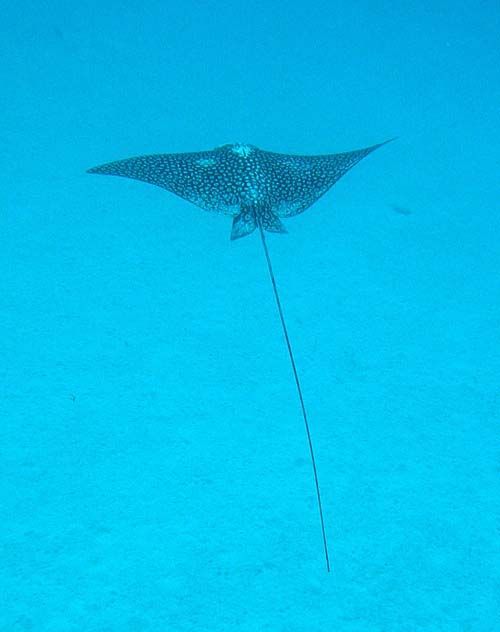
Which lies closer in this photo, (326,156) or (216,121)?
(326,156)

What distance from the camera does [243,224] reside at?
10.4ft

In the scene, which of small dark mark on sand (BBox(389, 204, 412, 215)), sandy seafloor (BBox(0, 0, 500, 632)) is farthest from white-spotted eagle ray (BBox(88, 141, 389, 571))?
small dark mark on sand (BBox(389, 204, 412, 215))

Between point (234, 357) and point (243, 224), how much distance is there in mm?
882

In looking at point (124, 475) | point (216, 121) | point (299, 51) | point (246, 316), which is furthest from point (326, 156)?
point (124, 475)

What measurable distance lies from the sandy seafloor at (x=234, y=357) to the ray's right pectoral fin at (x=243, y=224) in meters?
0.18

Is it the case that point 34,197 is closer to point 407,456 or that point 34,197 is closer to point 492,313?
point 407,456

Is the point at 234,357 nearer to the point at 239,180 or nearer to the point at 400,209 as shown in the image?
the point at 239,180

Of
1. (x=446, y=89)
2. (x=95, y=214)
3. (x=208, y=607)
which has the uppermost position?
(x=446, y=89)

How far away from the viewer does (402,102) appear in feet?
15.1

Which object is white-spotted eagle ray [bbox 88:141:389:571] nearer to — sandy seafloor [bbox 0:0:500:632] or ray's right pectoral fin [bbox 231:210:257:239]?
ray's right pectoral fin [bbox 231:210:257:239]

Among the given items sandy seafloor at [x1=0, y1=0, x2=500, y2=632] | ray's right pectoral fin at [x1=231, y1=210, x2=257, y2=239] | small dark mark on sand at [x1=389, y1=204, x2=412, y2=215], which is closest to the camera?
sandy seafloor at [x1=0, y1=0, x2=500, y2=632]

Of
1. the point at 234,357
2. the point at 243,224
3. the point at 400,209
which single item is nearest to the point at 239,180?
the point at 243,224

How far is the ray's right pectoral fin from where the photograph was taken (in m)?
3.15

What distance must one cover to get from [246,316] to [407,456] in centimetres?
120
